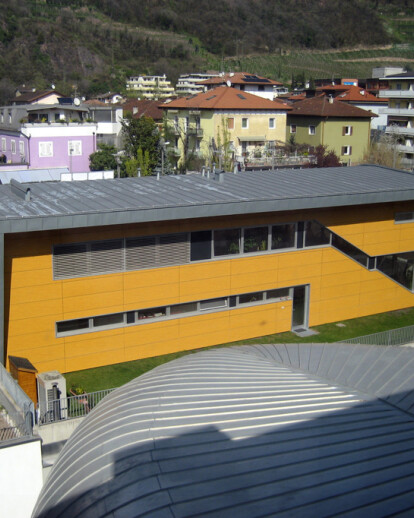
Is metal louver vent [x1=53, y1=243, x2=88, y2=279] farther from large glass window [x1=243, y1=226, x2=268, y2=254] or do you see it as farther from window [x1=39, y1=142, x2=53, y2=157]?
window [x1=39, y1=142, x2=53, y2=157]

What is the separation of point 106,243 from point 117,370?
10.4ft

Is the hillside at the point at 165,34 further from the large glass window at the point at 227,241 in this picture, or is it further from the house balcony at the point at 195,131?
the large glass window at the point at 227,241

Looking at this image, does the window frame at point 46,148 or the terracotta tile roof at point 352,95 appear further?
the terracotta tile roof at point 352,95

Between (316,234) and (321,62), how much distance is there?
113350 millimetres

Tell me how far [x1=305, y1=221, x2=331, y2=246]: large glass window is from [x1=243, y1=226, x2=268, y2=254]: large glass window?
143 cm

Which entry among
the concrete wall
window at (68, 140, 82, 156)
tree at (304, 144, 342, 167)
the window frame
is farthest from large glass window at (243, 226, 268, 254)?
window at (68, 140, 82, 156)

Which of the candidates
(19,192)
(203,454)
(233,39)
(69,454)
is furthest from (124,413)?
(233,39)

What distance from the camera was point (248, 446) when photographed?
23.1ft

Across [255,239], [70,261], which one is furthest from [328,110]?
[70,261]

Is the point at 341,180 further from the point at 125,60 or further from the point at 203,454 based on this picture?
the point at 125,60

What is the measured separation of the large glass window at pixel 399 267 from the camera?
794 inches

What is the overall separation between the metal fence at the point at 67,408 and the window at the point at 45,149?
31.9m

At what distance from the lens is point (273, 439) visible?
281 inches

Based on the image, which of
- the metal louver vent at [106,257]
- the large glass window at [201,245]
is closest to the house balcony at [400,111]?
the large glass window at [201,245]
